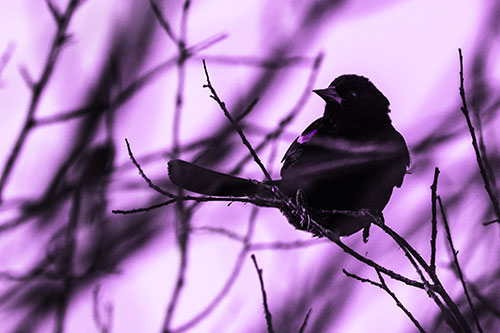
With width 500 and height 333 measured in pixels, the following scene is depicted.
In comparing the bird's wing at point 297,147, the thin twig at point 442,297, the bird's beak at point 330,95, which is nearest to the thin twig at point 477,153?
the thin twig at point 442,297

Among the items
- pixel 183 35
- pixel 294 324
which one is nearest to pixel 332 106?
pixel 183 35

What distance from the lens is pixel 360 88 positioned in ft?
14.9

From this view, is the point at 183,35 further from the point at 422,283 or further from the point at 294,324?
the point at 422,283

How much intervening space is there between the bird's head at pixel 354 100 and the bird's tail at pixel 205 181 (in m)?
0.93

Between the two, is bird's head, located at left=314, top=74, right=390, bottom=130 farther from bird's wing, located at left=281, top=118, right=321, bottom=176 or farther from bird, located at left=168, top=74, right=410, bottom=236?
bird's wing, located at left=281, top=118, right=321, bottom=176

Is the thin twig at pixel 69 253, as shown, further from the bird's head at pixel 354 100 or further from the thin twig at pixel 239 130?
the bird's head at pixel 354 100

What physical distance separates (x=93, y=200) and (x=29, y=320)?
755 millimetres

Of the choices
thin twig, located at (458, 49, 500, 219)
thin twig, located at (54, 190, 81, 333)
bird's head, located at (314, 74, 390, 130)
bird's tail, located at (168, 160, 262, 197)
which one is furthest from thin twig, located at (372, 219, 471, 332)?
bird's head, located at (314, 74, 390, 130)

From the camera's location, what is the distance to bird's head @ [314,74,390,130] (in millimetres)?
4312

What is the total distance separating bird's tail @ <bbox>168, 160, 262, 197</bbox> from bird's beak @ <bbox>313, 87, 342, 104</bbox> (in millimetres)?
992

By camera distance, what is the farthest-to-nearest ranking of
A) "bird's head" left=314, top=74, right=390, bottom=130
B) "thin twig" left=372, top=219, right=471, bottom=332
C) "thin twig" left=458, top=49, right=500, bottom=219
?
"bird's head" left=314, top=74, right=390, bottom=130 < "thin twig" left=458, top=49, right=500, bottom=219 < "thin twig" left=372, top=219, right=471, bottom=332

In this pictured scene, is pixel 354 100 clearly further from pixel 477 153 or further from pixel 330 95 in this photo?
pixel 477 153

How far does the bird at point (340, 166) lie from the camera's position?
3662mm

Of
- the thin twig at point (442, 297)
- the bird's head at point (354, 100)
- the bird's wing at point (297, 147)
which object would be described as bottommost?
the thin twig at point (442, 297)
